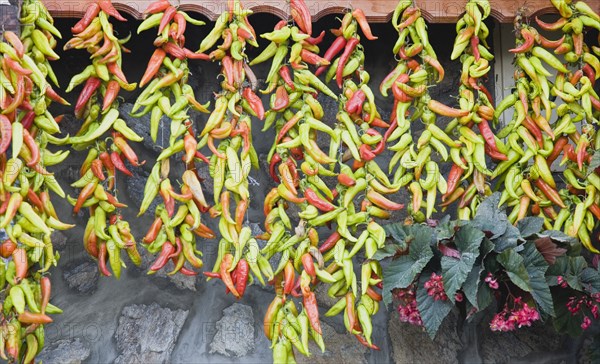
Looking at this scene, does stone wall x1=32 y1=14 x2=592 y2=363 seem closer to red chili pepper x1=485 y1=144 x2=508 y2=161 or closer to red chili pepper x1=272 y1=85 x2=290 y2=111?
red chili pepper x1=272 y1=85 x2=290 y2=111

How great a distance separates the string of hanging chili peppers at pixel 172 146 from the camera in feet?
9.86

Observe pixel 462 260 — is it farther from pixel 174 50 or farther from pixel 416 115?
pixel 174 50

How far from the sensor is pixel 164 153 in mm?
2998

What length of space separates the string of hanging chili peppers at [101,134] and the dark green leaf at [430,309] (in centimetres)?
103

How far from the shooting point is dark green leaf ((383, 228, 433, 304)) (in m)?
2.89

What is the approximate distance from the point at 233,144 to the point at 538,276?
1.16 m

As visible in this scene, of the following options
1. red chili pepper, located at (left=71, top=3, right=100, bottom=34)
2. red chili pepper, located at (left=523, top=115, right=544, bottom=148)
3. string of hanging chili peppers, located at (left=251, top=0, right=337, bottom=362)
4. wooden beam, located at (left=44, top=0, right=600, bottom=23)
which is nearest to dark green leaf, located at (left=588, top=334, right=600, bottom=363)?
red chili pepper, located at (left=523, top=115, right=544, bottom=148)

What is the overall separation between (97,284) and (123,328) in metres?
0.20

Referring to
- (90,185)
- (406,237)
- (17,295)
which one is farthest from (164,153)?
(406,237)

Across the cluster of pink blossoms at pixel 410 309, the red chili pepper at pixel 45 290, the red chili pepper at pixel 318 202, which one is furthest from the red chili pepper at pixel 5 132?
the cluster of pink blossoms at pixel 410 309

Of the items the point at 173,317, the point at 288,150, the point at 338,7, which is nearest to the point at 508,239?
the point at 288,150

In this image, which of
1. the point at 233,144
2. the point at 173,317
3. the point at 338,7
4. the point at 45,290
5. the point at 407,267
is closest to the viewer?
the point at 45,290

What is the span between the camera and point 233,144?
3.04 m

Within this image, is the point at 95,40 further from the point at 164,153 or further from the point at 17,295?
the point at 17,295
